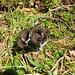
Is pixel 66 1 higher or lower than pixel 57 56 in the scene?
higher

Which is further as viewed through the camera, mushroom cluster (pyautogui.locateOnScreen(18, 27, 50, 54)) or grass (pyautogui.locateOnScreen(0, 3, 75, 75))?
grass (pyautogui.locateOnScreen(0, 3, 75, 75))

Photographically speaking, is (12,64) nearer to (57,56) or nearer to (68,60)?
(57,56)

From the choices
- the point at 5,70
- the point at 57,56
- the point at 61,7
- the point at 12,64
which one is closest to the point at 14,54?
the point at 12,64

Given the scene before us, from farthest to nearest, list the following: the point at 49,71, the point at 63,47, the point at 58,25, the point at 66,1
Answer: the point at 66,1 < the point at 58,25 < the point at 63,47 < the point at 49,71

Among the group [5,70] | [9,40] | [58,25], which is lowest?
[5,70]

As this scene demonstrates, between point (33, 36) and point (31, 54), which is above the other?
point (33, 36)

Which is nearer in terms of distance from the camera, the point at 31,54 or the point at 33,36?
the point at 33,36

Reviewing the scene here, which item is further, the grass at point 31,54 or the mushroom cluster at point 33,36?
the grass at point 31,54

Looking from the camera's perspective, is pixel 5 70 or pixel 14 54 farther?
pixel 14 54
